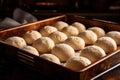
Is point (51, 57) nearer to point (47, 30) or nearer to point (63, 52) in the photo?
point (63, 52)

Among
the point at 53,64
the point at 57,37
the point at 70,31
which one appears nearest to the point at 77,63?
the point at 53,64

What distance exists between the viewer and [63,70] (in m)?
1.04

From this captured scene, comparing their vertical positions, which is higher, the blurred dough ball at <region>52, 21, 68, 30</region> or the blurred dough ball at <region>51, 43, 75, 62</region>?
the blurred dough ball at <region>52, 21, 68, 30</region>

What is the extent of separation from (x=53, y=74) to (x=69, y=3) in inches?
69.6

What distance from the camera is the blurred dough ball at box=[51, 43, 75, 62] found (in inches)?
51.6

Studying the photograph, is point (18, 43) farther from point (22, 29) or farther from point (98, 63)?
point (98, 63)

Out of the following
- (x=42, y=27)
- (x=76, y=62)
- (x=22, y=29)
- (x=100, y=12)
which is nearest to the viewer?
(x=76, y=62)

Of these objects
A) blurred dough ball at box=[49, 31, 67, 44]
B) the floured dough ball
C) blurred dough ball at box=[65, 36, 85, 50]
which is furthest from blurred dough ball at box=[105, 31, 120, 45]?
blurred dough ball at box=[49, 31, 67, 44]

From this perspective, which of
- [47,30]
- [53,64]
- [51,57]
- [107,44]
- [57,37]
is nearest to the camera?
[53,64]

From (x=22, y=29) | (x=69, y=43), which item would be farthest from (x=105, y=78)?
(x=22, y=29)

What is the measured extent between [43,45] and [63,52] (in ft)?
0.50

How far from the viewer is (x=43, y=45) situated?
4.61 ft

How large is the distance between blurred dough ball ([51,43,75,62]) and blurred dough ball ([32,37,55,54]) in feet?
0.22

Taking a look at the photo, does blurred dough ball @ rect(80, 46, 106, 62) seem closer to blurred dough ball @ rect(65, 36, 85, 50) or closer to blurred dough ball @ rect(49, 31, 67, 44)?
blurred dough ball @ rect(65, 36, 85, 50)
